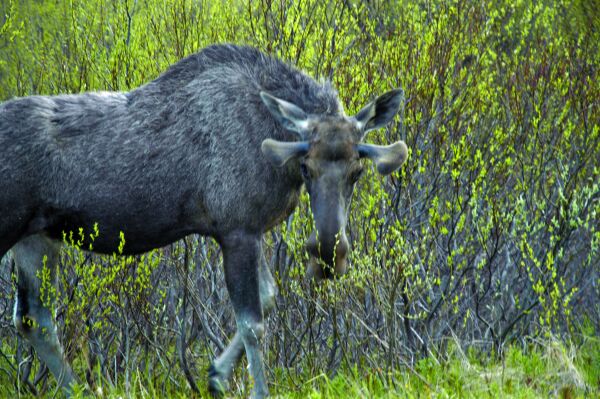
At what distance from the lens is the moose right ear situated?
5.72 m

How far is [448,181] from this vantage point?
9.19 m

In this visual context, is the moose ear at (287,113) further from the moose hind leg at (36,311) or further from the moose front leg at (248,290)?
the moose hind leg at (36,311)

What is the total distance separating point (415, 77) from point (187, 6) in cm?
259

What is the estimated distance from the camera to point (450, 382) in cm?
640

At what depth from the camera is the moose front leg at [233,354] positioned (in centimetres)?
635

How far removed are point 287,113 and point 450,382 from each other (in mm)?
2119

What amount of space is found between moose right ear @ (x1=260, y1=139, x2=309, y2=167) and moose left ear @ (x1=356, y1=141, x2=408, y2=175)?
42cm

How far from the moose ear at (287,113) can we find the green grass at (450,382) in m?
1.54

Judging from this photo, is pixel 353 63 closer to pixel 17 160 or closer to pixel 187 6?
pixel 187 6

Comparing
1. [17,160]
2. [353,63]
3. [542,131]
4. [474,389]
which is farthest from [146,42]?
[474,389]

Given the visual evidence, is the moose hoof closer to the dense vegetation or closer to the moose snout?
the dense vegetation

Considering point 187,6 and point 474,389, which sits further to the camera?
point 187,6

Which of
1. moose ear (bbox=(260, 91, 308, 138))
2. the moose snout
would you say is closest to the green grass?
the moose snout

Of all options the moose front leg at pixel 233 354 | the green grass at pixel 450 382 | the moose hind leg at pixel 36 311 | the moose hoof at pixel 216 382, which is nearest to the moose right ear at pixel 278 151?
the moose front leg at pixel 233 354
